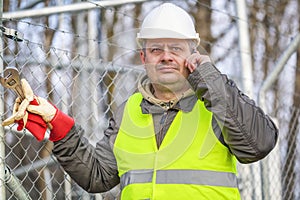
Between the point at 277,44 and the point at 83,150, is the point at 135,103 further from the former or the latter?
the point at 277,44

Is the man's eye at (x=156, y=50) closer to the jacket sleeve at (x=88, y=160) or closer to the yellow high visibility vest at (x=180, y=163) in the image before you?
the yellow high visibility vest at (x=180, y=163)

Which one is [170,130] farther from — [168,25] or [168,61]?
[168,25]

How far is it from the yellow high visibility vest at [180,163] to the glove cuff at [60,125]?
0.75ft

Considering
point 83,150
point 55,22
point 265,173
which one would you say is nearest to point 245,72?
point 265,173

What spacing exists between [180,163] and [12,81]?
0.67 meters

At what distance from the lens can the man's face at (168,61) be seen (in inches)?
105

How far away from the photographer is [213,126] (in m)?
2.62

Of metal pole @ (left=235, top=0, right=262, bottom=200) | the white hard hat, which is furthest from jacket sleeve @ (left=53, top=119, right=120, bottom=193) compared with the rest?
metal pole @ (left=235, top=0, right=262, bottom=200)

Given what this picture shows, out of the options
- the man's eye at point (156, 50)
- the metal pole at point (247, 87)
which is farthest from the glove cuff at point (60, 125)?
the metal pole at point (247, 87)

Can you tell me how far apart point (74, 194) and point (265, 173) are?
1185 millimetres

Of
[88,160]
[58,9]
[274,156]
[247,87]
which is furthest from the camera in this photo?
[274,156]

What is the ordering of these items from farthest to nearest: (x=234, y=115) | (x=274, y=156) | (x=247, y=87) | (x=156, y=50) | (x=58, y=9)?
(x=274, y=156) → (x=247, y=87) → (x=58, y=9) → (x=156, y=50) → (x=234, y=115)

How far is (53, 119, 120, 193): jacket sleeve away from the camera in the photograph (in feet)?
9.11

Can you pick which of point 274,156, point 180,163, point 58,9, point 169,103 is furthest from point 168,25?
point 274,156
